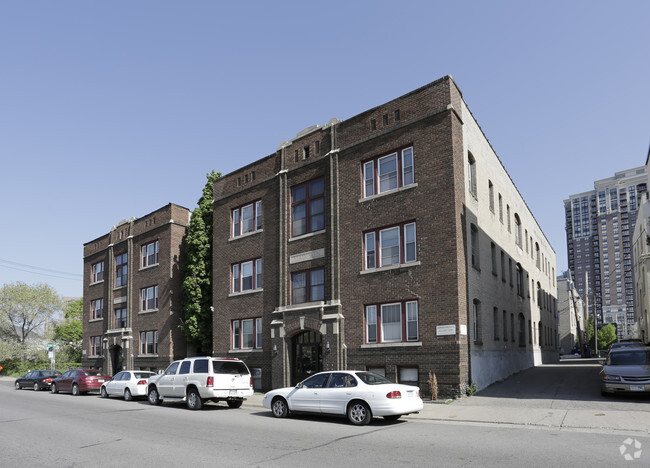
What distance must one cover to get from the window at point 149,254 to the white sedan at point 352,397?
2203 cm

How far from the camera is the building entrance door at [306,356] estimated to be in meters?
23.6

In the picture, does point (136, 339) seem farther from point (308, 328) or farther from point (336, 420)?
point (336, 420)

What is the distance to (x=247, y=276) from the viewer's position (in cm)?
2780

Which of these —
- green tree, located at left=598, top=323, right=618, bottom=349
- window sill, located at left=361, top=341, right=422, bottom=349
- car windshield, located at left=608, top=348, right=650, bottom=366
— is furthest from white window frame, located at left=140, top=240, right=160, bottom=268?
green tree, located at left=598, top=323, right=618, bottom=349

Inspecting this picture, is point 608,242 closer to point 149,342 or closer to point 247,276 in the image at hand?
point 149,342

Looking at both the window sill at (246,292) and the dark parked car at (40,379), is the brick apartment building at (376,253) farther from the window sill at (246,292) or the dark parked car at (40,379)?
the dark parked car at (40,379)

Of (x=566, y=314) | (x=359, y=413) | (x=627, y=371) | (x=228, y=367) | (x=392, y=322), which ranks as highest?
(x=392, y=322)

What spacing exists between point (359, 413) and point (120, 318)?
28.7 meters

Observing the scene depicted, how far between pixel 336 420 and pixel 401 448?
16.1ft

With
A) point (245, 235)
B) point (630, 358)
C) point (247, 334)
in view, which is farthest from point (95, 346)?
point (630, 358)

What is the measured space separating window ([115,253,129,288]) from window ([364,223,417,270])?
2205 centimetres

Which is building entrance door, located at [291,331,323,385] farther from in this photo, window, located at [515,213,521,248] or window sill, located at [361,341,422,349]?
window, located at [515,213,521,248]

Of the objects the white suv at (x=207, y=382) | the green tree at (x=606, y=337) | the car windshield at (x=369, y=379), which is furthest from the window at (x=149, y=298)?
the green tree at (x=606, y=337)

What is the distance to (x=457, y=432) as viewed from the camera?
40.7 ft
